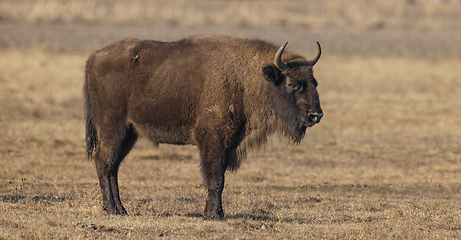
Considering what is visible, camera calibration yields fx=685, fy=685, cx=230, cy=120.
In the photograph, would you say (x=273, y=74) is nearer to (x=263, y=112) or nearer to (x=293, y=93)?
(x=293, y=93)

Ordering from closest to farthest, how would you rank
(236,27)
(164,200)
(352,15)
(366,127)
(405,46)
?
(164,200), (366,127), (405,46), (236,27), (352,15)

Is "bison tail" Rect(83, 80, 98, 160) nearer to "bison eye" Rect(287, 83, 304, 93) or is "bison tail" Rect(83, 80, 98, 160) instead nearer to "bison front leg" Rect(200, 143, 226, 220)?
"bison front leg" Rect(200, 143, 226, 220)

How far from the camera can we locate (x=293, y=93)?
930 cm

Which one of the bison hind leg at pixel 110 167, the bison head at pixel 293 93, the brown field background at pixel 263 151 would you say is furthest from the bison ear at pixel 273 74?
the bison hind leg at pixel 110 167

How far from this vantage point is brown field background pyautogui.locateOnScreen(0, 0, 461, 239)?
29.6 ft

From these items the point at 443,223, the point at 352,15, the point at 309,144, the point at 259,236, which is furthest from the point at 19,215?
the point at 352,15

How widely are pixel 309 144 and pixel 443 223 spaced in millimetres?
7052

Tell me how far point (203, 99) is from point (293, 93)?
1227mm

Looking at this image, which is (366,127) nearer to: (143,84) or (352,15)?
(143,84)

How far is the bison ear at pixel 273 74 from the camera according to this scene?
925cm

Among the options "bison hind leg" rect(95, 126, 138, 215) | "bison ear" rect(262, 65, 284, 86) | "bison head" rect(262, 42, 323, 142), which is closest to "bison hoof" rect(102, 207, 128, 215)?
"bison hind leg" rect(95, 126, 138, 215)

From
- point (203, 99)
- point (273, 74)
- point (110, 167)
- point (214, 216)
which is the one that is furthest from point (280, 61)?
point (110, 167)

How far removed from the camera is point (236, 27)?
114 feet

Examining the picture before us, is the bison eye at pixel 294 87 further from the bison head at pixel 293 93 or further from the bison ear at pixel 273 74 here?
the bison ear at pixel 273 74
